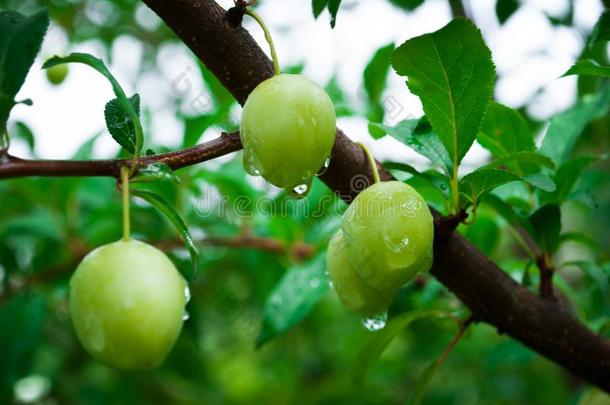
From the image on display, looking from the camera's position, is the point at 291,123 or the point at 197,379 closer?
the point at 291,123

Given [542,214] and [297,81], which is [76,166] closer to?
[297,81]

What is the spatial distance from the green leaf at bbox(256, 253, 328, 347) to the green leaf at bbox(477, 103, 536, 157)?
0.29m

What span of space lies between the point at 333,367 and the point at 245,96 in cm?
149

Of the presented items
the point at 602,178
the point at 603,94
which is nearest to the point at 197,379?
the point at 602,178

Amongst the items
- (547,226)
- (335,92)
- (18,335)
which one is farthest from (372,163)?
(18,335)

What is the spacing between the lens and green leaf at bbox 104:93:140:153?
59 cm

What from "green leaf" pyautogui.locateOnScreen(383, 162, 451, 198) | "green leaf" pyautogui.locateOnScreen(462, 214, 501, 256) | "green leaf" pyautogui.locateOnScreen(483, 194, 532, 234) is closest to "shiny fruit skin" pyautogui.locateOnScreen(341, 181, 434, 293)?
"green leaf" pyautogui.locateOnScreen(383, 162, 451, 198)

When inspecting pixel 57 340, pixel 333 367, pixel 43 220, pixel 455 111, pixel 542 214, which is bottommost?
pixel 333 367

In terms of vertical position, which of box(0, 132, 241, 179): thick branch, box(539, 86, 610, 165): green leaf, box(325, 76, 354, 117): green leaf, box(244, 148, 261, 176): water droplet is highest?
box(0, 132, 241, 179): thick branch

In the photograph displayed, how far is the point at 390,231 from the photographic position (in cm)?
57

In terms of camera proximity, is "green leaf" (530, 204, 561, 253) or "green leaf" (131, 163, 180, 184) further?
"green leaf" (530, 204, 561, 253)

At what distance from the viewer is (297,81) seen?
0.56m

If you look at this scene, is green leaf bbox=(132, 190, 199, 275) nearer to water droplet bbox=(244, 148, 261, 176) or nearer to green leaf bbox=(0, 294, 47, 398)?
water droplet bbox=(244, 148, 261, 176)

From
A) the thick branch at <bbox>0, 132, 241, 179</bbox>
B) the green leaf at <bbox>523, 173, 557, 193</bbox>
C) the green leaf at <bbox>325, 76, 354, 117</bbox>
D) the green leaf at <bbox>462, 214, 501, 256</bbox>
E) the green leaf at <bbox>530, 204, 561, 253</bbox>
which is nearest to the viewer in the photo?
the thick branch at <bbox>0, 132, 241, 179</bbox>
